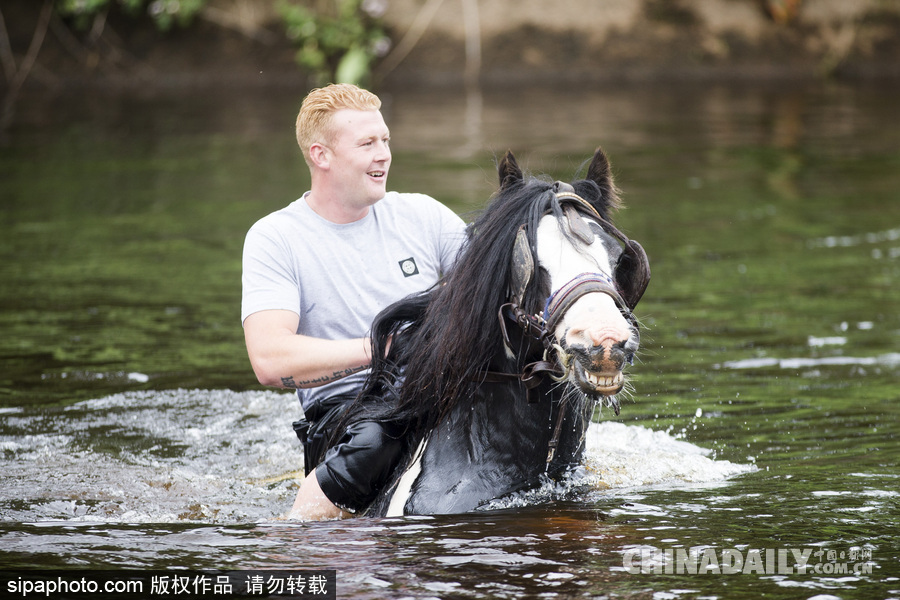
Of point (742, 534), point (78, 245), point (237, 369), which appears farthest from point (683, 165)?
point (742, 534)

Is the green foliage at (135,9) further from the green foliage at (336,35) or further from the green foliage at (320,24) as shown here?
the green foliage at (336,35)

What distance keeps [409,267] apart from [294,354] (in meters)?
0.61

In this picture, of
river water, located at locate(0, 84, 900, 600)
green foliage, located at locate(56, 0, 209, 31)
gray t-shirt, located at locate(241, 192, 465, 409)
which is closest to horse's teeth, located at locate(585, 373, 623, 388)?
river water, located at locate(0, 84, 900, 600)

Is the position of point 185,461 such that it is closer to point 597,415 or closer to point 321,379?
point 321,379

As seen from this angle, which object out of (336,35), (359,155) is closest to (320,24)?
(336,35)

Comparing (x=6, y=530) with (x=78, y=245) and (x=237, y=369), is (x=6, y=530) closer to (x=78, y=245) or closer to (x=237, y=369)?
(x=237, y=369)

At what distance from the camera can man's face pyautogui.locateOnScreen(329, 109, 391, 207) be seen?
3872 mm

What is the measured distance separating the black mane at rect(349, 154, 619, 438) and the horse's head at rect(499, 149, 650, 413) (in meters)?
0.01

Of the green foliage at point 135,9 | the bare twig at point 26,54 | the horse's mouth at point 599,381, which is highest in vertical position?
the green foliage at point 135,9

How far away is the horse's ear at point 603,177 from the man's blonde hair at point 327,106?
34.5 inches

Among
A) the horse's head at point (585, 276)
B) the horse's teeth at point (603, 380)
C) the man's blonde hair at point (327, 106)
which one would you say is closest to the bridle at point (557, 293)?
the horse's head at point (585, 276)

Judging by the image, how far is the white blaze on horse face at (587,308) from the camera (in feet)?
9.44

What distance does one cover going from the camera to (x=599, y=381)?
9.64ft

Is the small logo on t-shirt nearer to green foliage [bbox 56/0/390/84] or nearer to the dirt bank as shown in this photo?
green foliage [bbox 56/0/390/84]
